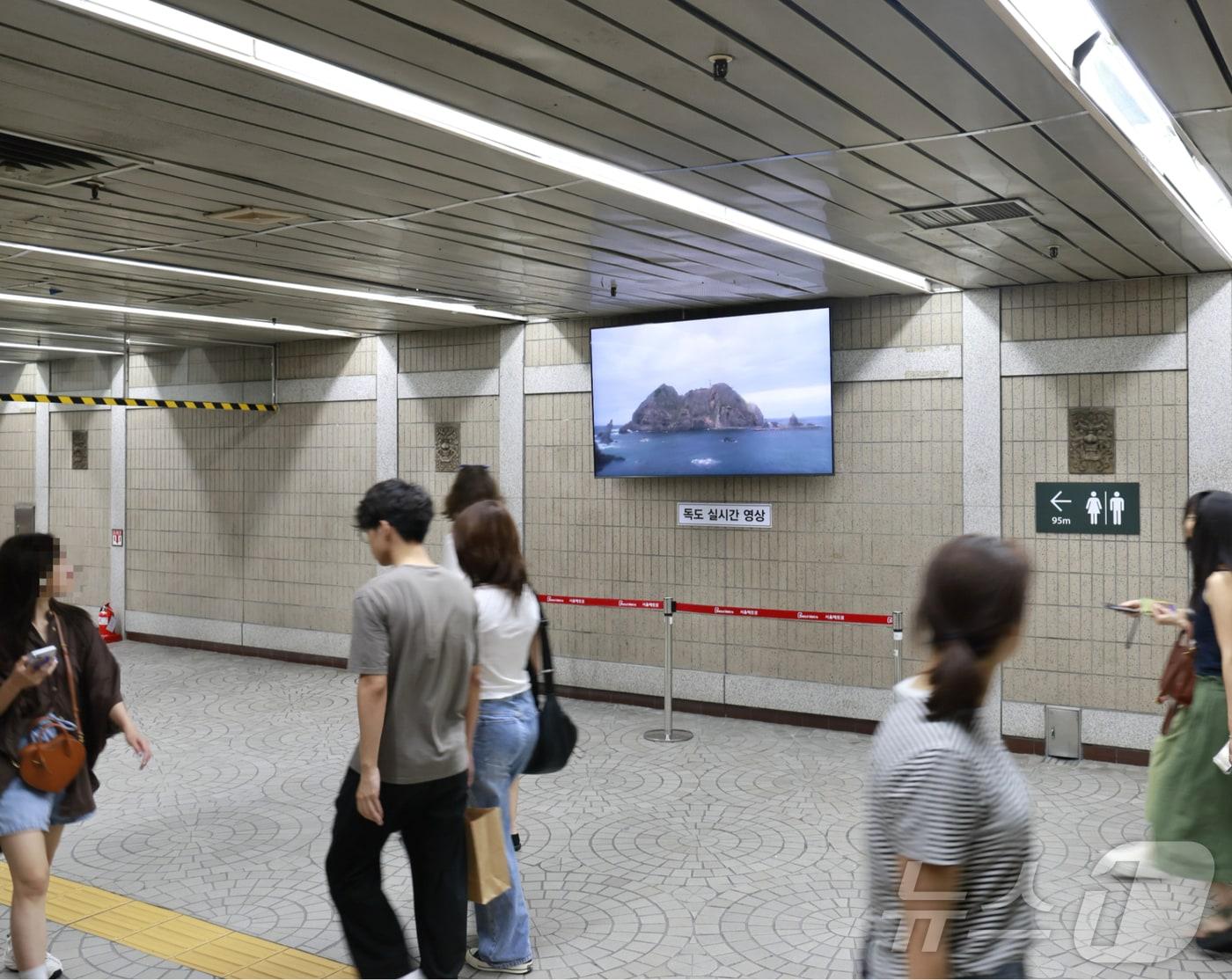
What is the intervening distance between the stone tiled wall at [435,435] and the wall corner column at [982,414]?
3860 millimetres

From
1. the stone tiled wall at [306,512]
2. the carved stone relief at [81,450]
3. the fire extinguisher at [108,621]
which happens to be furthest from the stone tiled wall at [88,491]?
the stone tiled wall at [306,512]

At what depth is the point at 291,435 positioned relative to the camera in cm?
1048

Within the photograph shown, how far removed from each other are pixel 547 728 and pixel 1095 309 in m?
4.64

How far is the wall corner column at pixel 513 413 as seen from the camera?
8984 millimetres

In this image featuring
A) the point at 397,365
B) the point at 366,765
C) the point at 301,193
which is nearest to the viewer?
the point at 366,765

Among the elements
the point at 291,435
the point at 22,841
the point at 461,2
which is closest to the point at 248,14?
the point at 461,2

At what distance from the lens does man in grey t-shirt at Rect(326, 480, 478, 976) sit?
3.19 meters

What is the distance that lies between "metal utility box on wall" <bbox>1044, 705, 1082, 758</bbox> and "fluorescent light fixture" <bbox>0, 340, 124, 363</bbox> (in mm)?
7691

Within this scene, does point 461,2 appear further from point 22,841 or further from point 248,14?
point 22,841

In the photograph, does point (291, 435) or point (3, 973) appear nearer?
point (3, 973)

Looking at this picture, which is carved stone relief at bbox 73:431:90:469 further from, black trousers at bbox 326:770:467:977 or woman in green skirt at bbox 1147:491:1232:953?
woman in green skirt at bbox 1147:491:1232:953

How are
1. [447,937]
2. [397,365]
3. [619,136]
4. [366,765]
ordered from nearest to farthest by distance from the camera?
[366,765], [447,937], [619,136], [397,365]

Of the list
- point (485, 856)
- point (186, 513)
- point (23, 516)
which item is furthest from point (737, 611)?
point (23, 516)

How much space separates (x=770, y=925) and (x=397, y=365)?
669 centimetres
